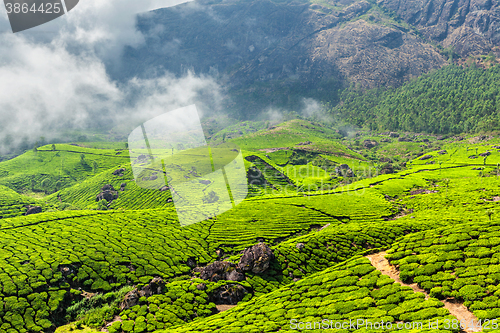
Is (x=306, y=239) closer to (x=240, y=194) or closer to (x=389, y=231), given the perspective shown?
(x=389, y=231)

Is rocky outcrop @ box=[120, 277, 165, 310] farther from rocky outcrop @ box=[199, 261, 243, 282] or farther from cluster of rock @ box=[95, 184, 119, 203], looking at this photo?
cluster of rock @ box=[95, 184, 119, 203]

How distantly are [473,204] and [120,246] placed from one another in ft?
359

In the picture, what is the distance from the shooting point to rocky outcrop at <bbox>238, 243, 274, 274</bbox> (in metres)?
57.4

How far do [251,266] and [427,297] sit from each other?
110 feet

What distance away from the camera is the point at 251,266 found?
190 ft

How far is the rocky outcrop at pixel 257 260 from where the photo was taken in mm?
57438

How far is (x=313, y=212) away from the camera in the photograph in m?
95.6

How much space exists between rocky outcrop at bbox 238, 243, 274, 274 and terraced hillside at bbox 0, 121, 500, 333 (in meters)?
0.31

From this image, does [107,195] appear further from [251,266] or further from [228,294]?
[228,294]

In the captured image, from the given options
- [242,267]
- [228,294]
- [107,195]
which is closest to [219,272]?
[242,267]

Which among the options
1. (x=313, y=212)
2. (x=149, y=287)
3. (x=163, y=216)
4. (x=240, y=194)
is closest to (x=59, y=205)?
(x=163, y=216)

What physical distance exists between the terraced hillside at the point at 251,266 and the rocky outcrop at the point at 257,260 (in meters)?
0.31

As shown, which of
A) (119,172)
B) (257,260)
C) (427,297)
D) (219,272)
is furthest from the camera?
(119,172)

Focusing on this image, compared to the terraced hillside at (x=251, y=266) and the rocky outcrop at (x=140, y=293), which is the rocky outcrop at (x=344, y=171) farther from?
the rocky outcrop at (x=140, y=293)
